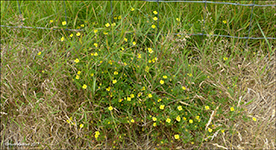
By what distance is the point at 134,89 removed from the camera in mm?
2174

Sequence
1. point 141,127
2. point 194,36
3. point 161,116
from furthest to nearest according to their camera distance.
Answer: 1. point 194,36
2. point 141,127
3. point 161,116

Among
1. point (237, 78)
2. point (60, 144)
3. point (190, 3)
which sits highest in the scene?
point (190, 3)

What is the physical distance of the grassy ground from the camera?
2152mm

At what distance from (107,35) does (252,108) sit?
1235 millimetres

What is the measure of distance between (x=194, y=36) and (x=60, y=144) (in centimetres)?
143

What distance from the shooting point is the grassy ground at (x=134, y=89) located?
215 cm

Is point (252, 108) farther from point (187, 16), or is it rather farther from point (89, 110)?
point (89, 110)

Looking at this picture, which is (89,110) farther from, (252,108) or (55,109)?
(252,108)

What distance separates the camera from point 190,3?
9.20 feet

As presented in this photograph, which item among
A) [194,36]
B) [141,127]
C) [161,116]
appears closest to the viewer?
[161,116]

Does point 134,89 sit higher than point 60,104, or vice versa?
point 134,89

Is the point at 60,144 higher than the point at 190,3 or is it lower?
lower

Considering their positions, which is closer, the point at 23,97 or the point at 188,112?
the point at 188,112

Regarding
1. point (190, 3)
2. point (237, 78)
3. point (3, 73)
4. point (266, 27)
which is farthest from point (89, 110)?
point (266, 27)
